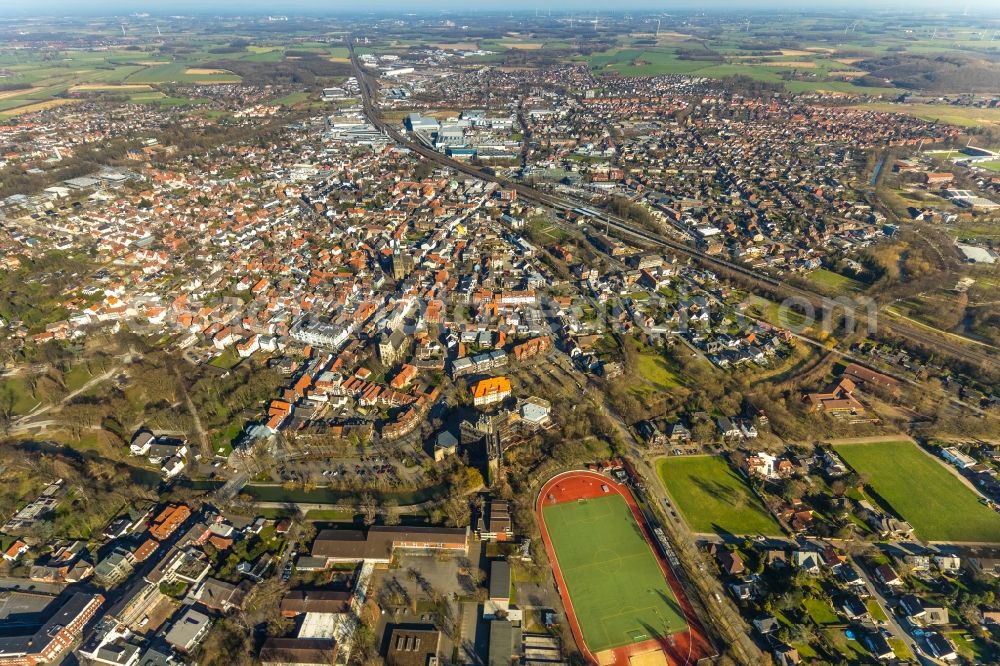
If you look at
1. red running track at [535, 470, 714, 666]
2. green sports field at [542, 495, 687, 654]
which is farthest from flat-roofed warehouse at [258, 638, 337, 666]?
green sports field at [542, 495, 687, 654]

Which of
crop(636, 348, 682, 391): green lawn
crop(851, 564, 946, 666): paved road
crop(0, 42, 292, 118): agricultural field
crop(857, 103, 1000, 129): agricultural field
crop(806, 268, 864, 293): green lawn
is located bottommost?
crop(851, 564, 946, 666): paved road

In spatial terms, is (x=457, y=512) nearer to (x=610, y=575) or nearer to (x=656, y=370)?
(x=610, y=575)

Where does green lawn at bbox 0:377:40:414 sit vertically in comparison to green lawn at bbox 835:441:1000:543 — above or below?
above

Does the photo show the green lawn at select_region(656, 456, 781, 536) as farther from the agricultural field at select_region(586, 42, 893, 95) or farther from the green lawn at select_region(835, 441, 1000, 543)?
the agricultural field at select_region(586, 42, 893, 95)

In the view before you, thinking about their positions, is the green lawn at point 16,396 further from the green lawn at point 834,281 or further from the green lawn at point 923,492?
the green lawn at point 834,281

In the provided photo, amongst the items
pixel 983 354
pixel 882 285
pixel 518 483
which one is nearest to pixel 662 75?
pixel 882 285

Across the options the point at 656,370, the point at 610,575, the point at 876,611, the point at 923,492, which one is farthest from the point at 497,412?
the point at 923,492

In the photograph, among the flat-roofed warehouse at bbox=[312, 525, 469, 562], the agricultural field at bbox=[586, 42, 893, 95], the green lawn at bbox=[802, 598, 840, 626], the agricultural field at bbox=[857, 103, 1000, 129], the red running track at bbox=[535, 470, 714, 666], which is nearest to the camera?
the red running track at bbox=[535, 470, 714, 666]
